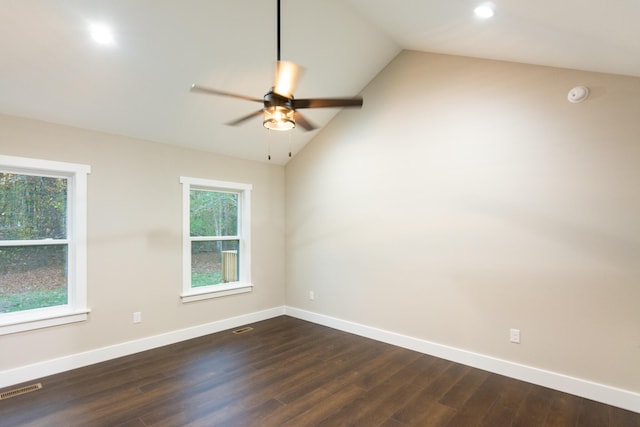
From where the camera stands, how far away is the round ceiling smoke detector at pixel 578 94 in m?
2.76

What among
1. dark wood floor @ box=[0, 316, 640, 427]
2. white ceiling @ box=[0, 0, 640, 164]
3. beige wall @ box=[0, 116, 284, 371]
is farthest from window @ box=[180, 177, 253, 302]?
dark wood floor @ box=[0, 316, 640, 427]

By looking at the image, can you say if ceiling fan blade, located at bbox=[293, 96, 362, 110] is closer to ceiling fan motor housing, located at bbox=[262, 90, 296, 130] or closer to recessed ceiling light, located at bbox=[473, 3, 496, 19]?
ceiling fan motor housing, located at bbox=[262, 90, 296, 130]

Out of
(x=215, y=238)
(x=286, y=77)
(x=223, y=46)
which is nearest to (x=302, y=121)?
(x=286, y=77)

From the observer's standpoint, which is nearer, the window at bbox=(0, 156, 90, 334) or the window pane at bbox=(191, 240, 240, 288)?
the window at bbox=(0, 156, 90, 334)

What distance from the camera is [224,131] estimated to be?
163 inches

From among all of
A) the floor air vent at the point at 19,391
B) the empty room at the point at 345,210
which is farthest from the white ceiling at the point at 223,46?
the floor air vent at the point at 19,391

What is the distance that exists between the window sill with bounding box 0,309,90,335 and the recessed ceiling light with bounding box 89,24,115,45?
2.55 metres

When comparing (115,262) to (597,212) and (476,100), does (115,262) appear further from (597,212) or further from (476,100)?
(597,212)

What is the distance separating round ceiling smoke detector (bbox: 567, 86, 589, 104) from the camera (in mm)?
2762

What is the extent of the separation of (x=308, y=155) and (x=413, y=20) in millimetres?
2429

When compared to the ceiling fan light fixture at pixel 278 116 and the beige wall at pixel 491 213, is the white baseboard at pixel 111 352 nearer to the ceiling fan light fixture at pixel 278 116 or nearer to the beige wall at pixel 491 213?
the beige wall at pixel 491 213

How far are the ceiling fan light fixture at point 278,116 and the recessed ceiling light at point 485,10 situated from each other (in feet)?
5.10

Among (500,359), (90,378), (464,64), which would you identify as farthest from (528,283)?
(90,378)

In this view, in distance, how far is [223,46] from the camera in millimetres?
3029
